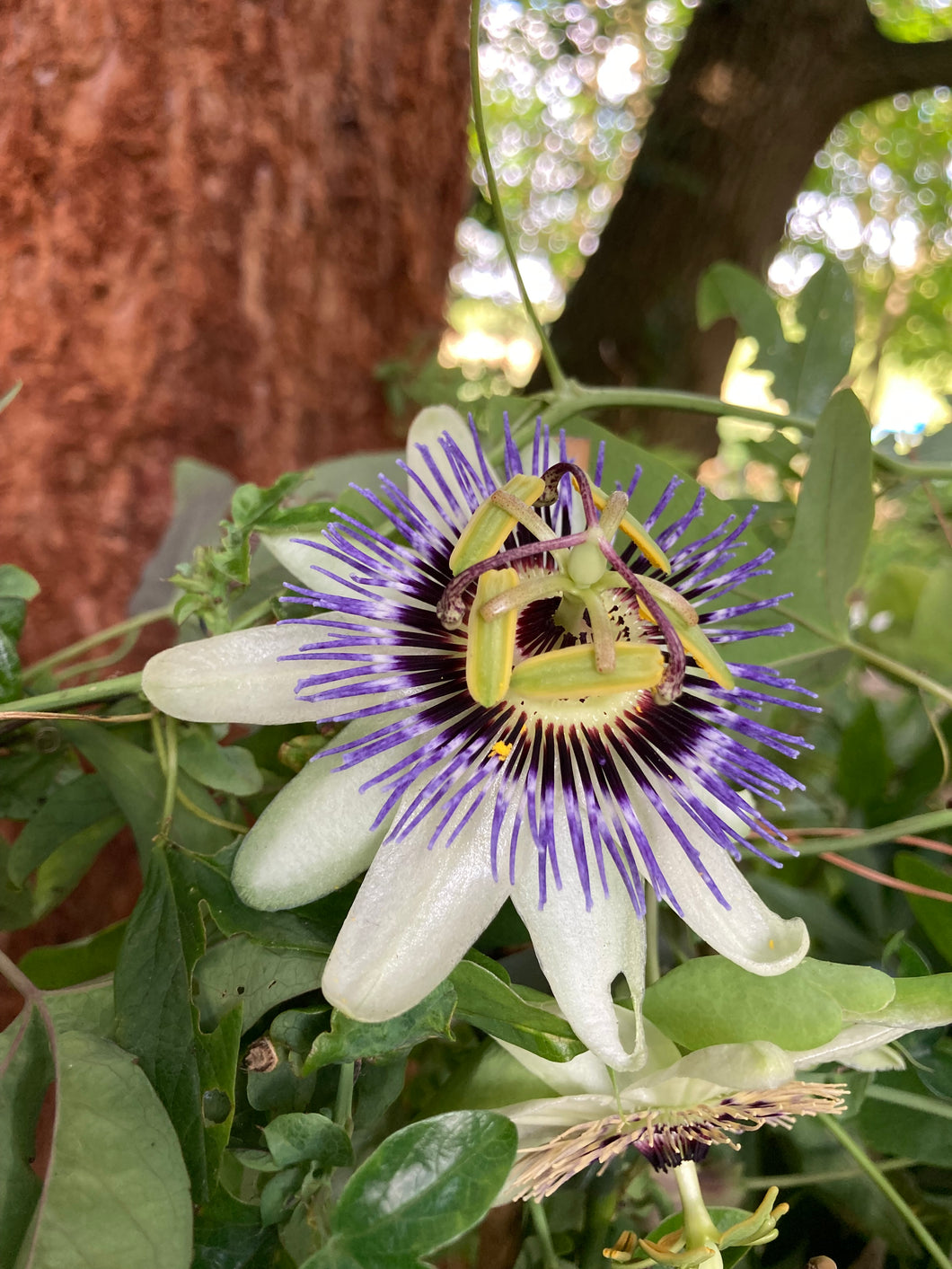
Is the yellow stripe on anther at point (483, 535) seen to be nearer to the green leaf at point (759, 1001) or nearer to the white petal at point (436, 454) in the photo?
the white petal at point (436, 454)

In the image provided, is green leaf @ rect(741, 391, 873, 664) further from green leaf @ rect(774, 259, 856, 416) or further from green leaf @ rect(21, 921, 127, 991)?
green leaf @ rect(21, 921, 127, 991)

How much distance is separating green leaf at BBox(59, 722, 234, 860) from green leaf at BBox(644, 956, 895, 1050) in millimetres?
382

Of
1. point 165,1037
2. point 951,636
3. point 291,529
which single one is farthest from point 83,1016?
point 951,636

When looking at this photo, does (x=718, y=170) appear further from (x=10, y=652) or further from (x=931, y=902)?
(x=10, y=652)

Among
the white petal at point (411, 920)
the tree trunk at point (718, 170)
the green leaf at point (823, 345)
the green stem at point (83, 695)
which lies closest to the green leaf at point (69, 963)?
the green stem at point (83, 695)

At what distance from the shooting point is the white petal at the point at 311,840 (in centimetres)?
61

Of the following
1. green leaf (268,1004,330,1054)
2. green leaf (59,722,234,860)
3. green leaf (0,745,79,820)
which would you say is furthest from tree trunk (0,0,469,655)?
green leaf (268,1004,330,1054)

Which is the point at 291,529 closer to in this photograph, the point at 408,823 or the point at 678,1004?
the point at 408,823

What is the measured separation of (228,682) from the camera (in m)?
0.62

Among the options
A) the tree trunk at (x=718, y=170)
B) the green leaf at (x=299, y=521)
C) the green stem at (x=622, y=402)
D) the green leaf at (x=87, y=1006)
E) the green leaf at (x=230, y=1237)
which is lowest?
the green leaf at (x=230, y=1237)

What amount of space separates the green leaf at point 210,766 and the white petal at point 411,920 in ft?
0.53

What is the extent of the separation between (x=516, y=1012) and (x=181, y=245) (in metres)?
1.21

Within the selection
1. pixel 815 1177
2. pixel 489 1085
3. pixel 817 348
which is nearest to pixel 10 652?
pixel 489 1085

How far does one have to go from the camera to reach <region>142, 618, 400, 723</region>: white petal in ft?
2.02
